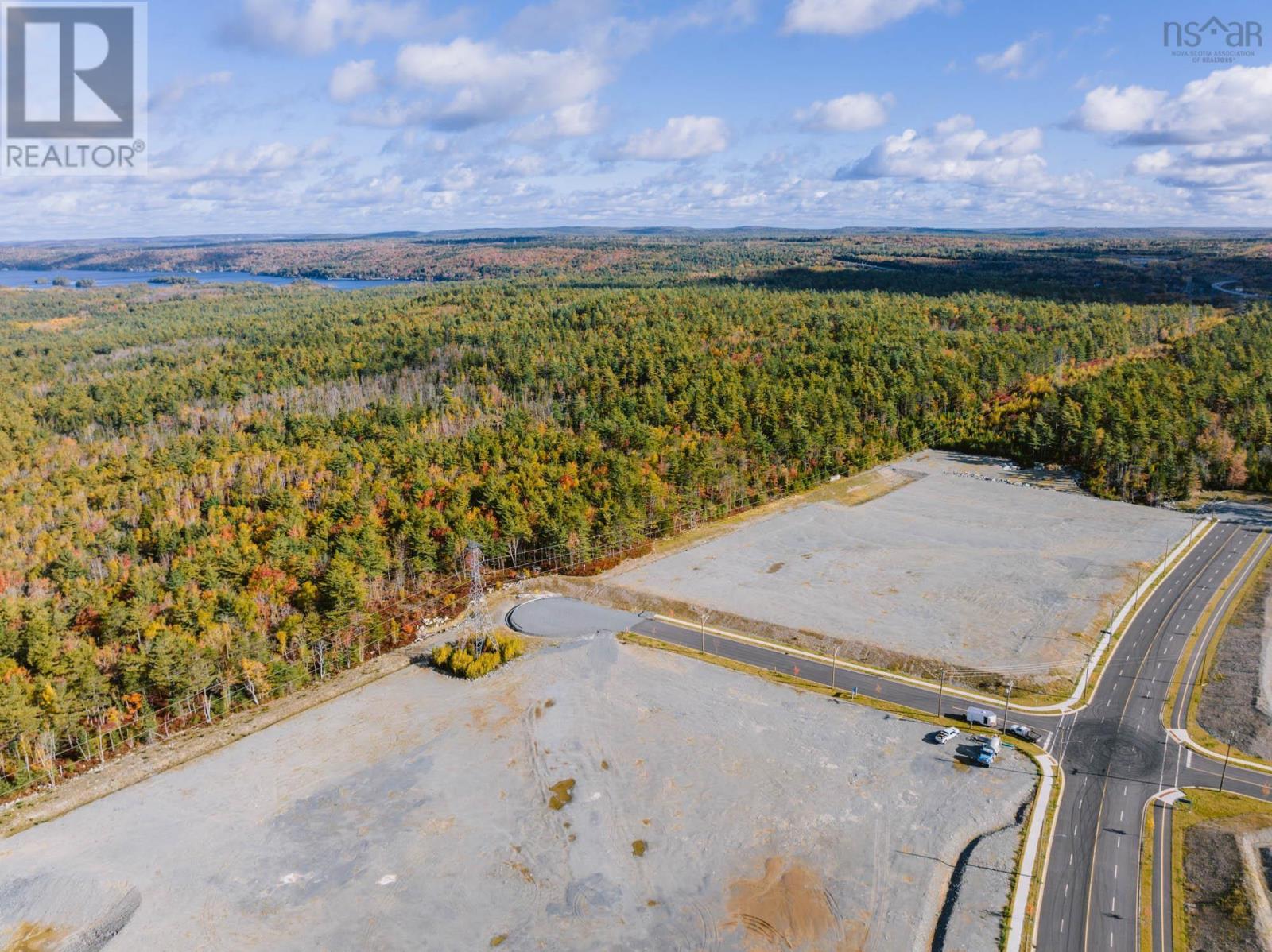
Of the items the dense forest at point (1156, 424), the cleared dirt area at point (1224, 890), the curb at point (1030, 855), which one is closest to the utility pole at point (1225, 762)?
the cleared dirt area at point (1224, 890)

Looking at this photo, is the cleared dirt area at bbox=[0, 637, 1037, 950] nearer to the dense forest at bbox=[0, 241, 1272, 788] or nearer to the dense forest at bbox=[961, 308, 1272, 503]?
the dense forest at bbox=[0, 241, 1272, 788]

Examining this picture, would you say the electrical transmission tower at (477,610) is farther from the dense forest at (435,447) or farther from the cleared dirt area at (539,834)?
the dense forest at (435,447)

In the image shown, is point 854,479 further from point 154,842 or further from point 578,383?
point 154,842

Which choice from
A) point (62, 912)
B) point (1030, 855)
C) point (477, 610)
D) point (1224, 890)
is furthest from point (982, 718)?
point (62, 912)

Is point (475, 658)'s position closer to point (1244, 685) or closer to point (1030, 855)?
point (1030, 855)

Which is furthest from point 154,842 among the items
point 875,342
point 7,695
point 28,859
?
point 875,342
